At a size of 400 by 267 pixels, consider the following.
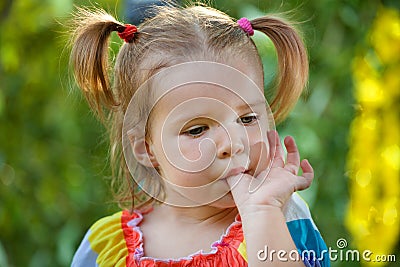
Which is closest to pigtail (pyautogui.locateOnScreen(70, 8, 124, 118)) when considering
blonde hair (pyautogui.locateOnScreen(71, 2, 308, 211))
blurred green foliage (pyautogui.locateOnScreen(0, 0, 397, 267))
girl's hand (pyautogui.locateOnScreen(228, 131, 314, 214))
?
blonde hair (pyautogui.locateOnScreen(71, 2, 308, 211))

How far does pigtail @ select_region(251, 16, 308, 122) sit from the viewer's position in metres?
0.95

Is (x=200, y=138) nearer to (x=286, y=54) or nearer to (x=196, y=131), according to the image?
(x=196, y=131)

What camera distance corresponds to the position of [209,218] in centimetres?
95

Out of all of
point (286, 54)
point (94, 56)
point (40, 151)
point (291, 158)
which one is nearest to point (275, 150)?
point (291, 158)

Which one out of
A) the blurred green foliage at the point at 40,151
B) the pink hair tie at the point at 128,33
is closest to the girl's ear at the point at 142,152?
the pink hair tie at the point at 128,33

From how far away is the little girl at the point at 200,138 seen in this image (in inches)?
33.3

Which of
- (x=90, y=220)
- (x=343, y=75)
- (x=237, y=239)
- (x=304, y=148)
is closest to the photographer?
(x=237, y=239)

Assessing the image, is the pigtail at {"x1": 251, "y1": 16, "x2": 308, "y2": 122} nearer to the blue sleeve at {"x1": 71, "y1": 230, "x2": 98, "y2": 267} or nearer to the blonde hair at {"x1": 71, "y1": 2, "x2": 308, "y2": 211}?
the blonde hair at {"x1": 71, "y1": 2, "x2": 308, "y2": 211}

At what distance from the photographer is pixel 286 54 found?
37.5 inches

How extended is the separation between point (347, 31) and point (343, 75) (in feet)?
0.29

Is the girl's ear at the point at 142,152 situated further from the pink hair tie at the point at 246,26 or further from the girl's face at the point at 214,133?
the pink hair tie at the point at 246,26

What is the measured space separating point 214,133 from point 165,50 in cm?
12

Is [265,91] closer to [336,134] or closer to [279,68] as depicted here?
[279,68]

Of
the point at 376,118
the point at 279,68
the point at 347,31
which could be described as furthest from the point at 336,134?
the point at 279,68
